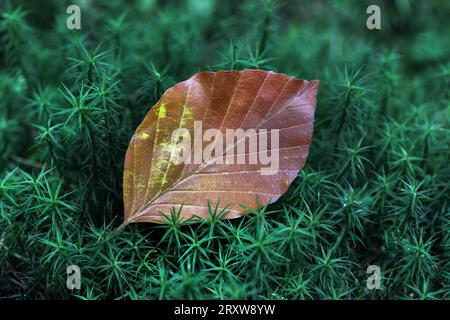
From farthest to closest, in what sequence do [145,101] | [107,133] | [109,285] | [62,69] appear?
[62,69] → [145,101] → [107,133] → [109,285]

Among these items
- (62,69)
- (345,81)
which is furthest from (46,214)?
(345,81)

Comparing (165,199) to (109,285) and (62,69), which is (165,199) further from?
(62,69)

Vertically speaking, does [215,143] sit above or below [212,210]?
above
